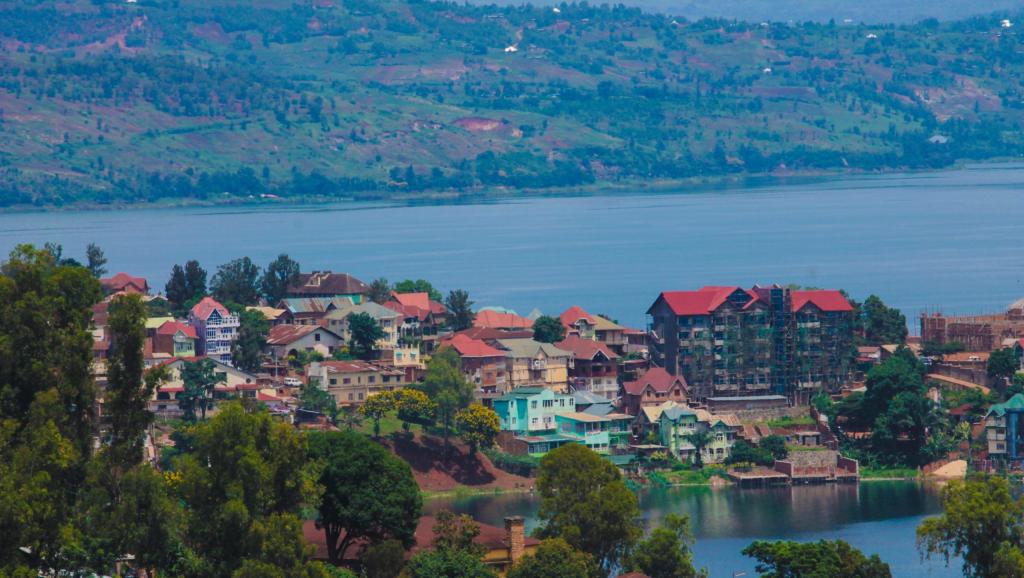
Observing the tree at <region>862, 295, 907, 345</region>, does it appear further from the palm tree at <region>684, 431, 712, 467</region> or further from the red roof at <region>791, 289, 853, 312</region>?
the palm tree at <region>684, 431, 712, 467</region>

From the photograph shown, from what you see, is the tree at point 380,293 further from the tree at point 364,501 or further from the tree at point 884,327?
the tree at point 364,501

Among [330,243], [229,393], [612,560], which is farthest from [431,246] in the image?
[612,560]

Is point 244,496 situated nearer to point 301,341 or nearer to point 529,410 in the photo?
point 529,410

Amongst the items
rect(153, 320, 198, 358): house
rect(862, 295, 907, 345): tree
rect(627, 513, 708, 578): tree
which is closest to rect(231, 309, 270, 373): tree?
rect(153, 320, 198, 358): house

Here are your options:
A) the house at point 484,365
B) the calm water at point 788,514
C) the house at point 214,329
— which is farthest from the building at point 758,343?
the house at point 214,329

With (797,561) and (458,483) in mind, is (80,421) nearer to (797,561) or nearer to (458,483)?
(797,561)
